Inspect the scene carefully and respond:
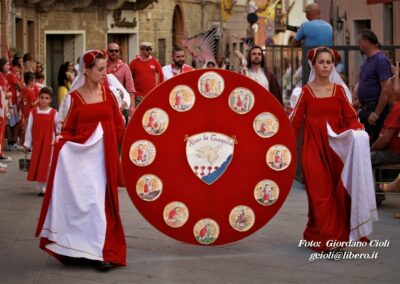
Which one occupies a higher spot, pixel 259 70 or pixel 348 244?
pixel 259 70

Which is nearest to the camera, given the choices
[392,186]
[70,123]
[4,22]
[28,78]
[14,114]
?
[70,123]

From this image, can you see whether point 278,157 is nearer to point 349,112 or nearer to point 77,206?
point 349,112

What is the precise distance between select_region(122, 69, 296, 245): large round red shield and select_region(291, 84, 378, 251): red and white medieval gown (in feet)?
0.82

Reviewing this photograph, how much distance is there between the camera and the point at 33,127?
1631cm

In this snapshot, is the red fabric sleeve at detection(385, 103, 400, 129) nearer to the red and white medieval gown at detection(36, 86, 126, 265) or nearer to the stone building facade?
the red and white medieval gown at detection(36, 86, 126, 265)

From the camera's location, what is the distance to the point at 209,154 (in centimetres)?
1032

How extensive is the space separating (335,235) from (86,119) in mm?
2238

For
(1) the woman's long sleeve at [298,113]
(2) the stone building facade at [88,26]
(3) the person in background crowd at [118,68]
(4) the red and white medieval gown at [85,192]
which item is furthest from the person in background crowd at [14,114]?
(4) the red and white medieval gown at [85,192]

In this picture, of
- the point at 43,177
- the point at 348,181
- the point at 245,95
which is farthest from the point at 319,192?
the point at 43,177

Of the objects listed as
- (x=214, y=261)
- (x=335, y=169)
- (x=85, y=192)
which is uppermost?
(x=335, y=169)

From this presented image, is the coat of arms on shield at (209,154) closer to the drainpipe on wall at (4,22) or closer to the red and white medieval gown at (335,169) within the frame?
the red and white medieval gown at (335,169)

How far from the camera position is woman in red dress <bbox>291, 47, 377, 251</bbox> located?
1047 centimetres

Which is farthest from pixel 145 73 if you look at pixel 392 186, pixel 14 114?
pixel 392 186

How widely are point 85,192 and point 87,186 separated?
5 cm
